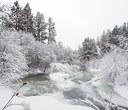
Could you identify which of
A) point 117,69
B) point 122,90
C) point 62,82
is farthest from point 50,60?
point 122,90

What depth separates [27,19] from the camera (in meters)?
31.5

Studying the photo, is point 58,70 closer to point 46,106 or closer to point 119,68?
point 119,68

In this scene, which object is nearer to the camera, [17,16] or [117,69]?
[117,69]

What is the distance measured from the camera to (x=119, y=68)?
15.1 m

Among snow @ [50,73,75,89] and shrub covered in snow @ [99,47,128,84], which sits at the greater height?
shrub covered in snow @ [99,47,128,84]

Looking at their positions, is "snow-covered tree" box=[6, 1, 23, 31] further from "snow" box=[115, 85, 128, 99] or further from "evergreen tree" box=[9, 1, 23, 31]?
"snow" box=[115, 85, 128, 99]

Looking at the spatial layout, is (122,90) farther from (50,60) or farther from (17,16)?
(17,16)

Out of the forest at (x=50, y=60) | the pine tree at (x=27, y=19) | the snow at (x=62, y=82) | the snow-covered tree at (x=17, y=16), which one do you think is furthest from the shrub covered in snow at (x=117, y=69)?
the pine tree at (x=27, y=19)

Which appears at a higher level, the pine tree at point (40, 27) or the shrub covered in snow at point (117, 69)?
the pine tree at point (40, 27)

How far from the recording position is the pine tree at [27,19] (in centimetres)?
3036

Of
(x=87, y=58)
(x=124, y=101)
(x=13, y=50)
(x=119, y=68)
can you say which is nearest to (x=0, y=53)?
(x=13, y=50)

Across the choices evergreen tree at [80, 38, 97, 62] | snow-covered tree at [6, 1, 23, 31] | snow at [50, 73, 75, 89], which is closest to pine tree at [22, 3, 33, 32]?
snow-covered tree at [6, 1, 23, 31]

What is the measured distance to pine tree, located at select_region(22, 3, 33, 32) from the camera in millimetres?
30359

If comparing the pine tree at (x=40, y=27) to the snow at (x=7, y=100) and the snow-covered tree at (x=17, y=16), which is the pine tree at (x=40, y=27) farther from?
the snow at (x=7, y=100)
